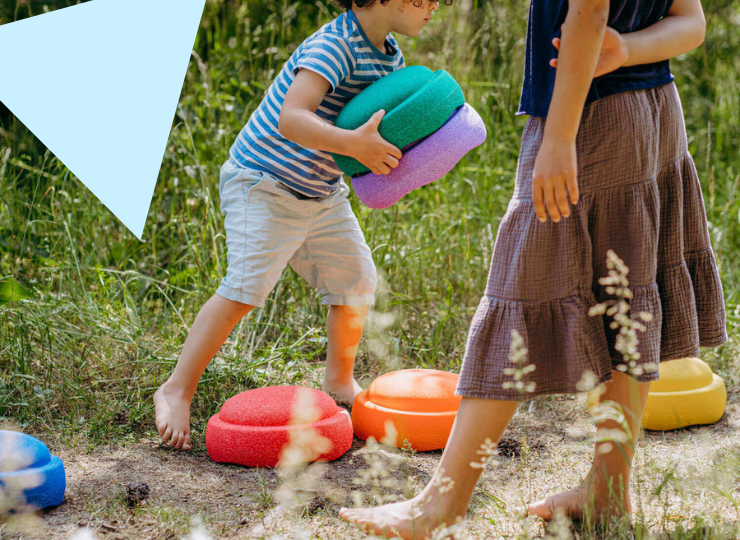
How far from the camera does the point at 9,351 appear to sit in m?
2.43

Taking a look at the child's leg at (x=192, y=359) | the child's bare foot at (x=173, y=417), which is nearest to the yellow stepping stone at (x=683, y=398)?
the child's leg at (x=192, y=359)

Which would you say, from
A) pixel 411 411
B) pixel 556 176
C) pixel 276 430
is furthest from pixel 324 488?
pixel 556 176

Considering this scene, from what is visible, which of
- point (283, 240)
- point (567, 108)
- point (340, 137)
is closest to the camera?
point (567, 108)

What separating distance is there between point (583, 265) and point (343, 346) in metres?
1.17

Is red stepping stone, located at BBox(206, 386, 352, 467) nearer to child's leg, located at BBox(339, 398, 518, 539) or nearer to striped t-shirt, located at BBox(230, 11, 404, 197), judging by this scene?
child's leg, located at BBox(339, 398, 518, 539)

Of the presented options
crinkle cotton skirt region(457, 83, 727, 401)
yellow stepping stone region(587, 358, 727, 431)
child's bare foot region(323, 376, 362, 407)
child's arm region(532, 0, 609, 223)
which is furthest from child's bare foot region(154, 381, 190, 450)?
yellow stepping stone region(587, 358, 727, 431)

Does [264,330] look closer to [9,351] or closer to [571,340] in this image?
[9,351]

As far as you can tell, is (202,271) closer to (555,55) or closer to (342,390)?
(342,390)

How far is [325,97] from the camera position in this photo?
2.06 m

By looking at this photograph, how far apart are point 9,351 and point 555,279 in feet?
6.44

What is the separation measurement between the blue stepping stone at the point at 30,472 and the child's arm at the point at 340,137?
1005 millimetres

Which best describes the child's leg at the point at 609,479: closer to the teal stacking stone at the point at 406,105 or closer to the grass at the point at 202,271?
the grass at the point at 202,271

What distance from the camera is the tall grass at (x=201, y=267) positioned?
8.04 ft

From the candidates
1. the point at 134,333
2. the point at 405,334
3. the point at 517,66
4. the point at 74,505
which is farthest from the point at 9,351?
the point at 517,66
